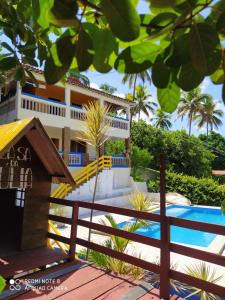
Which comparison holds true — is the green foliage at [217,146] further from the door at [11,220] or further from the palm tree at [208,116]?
the door at [11,220]

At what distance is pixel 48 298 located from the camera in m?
3.35

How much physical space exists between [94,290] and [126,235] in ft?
2.94

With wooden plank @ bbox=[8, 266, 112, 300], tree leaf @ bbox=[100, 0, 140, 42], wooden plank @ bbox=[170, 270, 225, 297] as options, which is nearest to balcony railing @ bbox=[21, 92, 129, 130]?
wooden plank @ bbox=[8, 266, 112, 300]

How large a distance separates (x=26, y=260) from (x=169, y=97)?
168 inches

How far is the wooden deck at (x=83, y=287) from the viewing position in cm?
340

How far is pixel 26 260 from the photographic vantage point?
14.1 ft

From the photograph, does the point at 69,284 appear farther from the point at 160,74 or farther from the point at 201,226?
the point at 160,74

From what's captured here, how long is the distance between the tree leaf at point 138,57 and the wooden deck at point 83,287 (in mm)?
3359

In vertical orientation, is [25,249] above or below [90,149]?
below

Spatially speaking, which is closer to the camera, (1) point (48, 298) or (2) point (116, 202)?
(1) point (48, 298)

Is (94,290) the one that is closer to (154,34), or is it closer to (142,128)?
(154,34)

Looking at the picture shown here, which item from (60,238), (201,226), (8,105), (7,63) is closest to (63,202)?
(60,238)

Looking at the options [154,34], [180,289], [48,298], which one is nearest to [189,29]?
[154,34]

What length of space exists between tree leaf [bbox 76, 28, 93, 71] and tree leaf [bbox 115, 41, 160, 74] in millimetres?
64
